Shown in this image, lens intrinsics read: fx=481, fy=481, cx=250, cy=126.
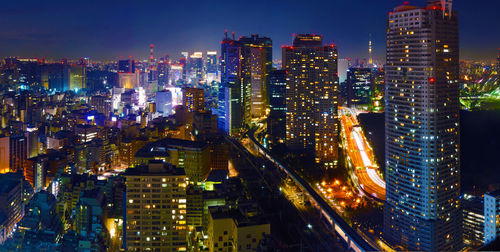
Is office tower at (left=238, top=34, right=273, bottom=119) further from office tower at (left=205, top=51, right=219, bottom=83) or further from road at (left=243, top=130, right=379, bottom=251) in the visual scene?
office tower at (left=205, top=51, right=219, bottom=83)

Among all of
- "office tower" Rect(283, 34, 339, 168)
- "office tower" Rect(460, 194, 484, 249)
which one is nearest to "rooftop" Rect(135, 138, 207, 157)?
"office tower" Rect(283, 34, 339, 168)

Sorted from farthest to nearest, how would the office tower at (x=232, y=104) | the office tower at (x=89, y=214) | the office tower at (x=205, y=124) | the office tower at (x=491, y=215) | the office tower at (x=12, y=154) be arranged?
the office tower at (x=232, y=104) → the office tower at (x=205, y=124) → the office tower at (x=12, y=154) → the office tower at (x=89, y=214) → the office tower at (x=491, y=215)

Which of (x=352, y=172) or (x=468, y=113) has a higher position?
(x=468, y=113)

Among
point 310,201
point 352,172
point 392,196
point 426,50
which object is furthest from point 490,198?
point 352,172

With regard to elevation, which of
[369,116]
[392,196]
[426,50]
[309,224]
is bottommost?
[309,224]

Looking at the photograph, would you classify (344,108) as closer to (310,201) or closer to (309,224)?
(310,201)

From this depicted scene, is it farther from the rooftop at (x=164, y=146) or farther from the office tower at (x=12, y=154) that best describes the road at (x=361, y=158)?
the office tower at (x=12, y=154)

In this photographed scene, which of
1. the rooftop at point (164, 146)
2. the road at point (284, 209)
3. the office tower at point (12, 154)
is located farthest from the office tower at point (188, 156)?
the office tower at point (12, 154)
